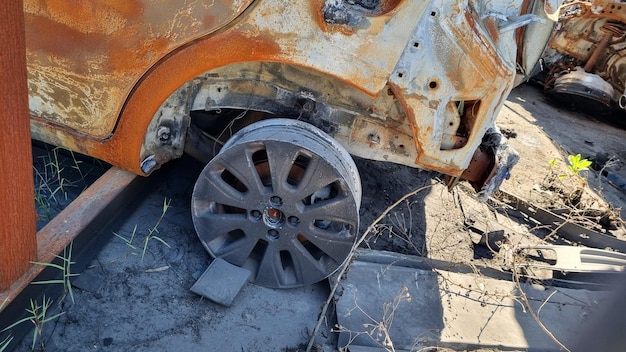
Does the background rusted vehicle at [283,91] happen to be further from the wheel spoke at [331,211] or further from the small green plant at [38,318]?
the small green plant at [38,318]

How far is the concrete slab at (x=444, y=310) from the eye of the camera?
2799mm

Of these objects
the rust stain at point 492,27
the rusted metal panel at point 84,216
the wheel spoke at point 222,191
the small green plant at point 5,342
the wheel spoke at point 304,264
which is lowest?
the small green plant at point 5,342

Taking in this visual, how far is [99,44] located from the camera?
2.65m

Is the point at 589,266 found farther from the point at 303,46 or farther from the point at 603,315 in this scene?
the point at 603,315

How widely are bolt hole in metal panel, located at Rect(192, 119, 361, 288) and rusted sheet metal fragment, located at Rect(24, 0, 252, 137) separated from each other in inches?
22.6

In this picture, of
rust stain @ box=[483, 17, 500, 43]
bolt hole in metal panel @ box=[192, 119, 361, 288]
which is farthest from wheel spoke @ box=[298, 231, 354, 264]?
rust stain @ box=[483, 17, 500, 43]

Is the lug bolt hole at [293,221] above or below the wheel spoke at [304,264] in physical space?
above

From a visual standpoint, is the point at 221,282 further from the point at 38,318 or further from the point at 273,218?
the point at 38,318

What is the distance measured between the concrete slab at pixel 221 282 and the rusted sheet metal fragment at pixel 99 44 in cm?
90

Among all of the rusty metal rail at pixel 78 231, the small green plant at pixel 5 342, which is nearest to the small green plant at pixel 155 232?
the rusty metal rail at pixel 78 231

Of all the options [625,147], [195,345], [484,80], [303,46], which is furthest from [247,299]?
[625,147]

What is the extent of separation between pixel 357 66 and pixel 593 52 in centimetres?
576

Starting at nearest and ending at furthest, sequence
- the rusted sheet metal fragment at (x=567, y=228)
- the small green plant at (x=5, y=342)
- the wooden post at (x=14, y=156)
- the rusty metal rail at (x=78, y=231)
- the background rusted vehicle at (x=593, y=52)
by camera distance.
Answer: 1. the wooden post at (x=14, y=156)
2. the small green plant at (x=5, y=342)
3. the rusty metal rail at (x=78, y=231)
4. the rusted sheet metal fragment at (x=567, y=228)
5. the background rusted vehicle at (x=593, y=52)

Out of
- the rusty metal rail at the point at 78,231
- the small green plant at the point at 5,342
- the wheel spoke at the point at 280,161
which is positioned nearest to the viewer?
the small green plant at the point at 5,342
